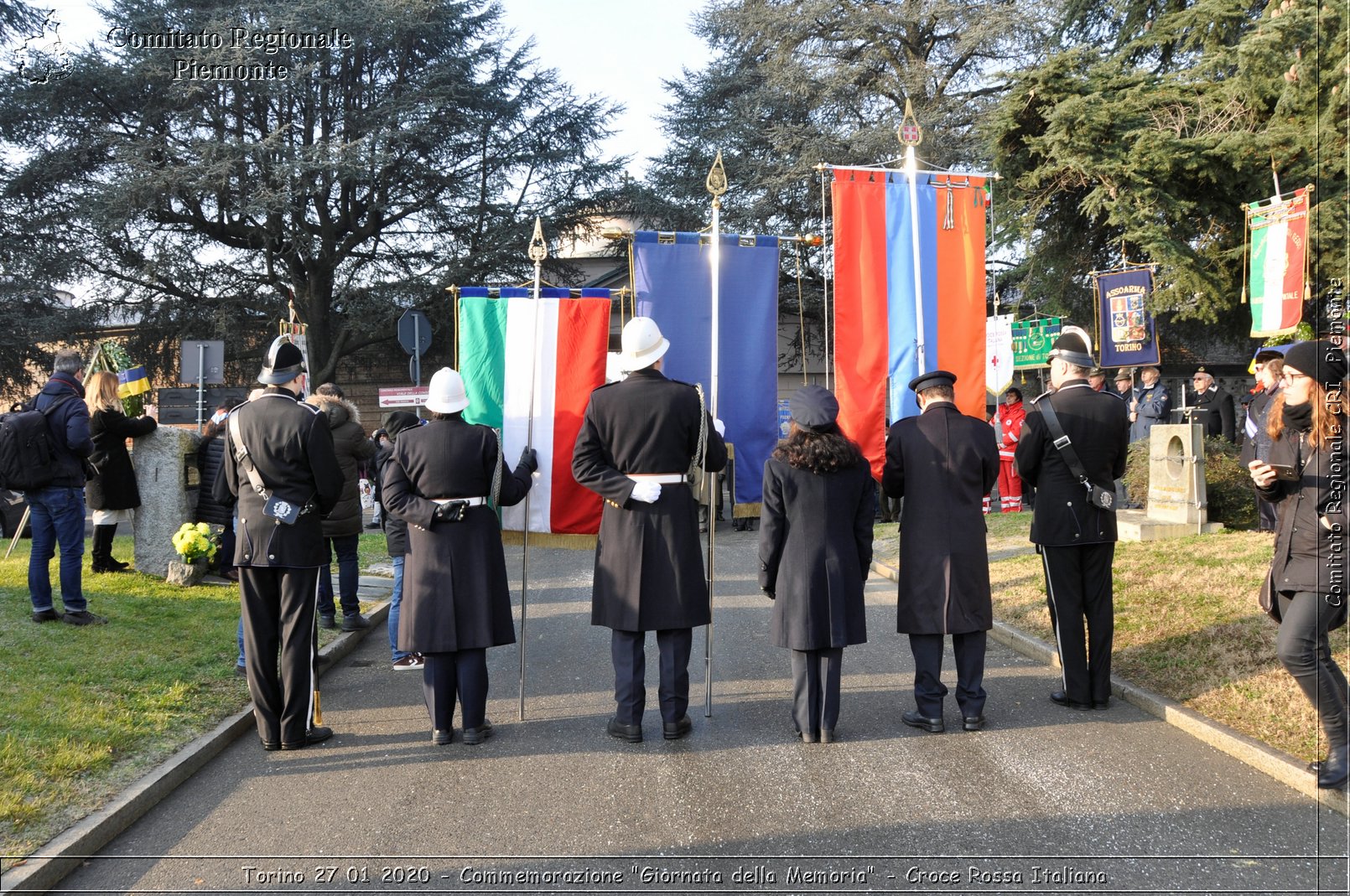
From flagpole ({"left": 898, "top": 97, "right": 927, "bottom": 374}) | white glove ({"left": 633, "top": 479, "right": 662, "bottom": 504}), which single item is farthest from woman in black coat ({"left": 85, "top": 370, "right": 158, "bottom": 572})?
flagpole ({"left": 898, "top": 97, "right": 927, "bottom": 374})

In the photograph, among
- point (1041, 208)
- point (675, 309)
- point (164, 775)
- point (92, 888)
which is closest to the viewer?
point (92, 888)

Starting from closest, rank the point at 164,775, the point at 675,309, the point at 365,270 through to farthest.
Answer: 1. the point at 164,775
2. the point at 675,309
3. the point at 365,270

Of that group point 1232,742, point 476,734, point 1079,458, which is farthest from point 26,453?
point 1232,742

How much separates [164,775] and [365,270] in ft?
82.3

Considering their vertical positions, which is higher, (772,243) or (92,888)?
(772,243)

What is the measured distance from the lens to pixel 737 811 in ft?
15.0

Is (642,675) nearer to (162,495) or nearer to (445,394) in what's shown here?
(445,394)

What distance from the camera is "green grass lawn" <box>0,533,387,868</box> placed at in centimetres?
460

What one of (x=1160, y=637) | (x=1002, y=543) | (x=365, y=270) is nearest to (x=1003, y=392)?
(x=1002, y=543)

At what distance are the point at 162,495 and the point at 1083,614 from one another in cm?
834

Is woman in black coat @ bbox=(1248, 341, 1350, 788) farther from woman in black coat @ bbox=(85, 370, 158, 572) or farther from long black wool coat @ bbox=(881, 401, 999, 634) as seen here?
woman in black coat @ bbox=(85, 370, 158, 572)

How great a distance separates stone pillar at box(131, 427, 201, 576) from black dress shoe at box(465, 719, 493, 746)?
17.5ft

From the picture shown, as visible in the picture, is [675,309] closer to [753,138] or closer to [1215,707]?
[1215,707]

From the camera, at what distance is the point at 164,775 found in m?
4.97
